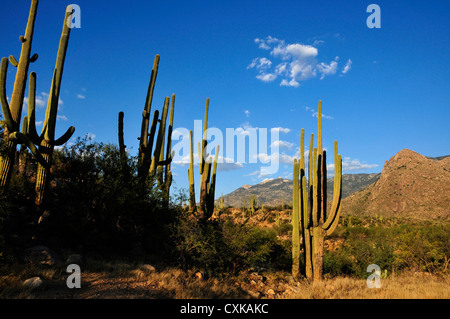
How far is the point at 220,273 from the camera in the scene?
1089 centimetres

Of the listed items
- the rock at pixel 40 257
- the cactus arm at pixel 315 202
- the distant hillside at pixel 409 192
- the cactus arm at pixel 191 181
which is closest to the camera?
the rock at pixel 40 257

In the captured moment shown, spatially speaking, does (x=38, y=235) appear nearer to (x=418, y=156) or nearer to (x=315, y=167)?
(x=315, y=167)

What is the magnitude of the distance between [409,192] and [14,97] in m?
68.7

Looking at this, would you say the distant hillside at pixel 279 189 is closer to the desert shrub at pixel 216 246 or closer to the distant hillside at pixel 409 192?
the distant hillside at pixel 409 192

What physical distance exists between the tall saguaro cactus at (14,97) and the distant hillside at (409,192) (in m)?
57.2

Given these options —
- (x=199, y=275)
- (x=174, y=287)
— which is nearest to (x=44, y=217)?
(x=174, y=287)

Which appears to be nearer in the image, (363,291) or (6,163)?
(363,291)

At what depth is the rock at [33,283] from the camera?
6785 millimetres

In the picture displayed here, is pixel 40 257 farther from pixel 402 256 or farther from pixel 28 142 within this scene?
pixel 402 256

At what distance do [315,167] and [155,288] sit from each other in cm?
918

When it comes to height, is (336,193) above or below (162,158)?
below

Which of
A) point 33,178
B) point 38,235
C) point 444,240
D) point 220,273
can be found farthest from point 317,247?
point 33,178

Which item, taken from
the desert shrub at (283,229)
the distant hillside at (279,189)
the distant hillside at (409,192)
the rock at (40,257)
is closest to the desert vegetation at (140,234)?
the rock at (40,257)

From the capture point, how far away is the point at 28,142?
977 centimetres
